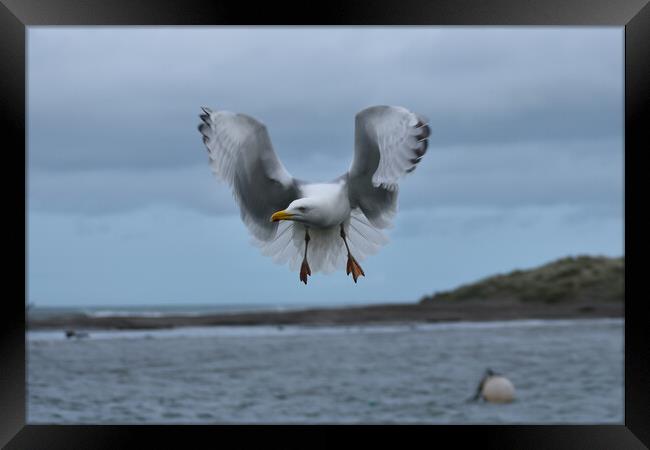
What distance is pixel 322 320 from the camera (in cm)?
1662

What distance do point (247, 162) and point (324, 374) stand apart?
1054 centimetres

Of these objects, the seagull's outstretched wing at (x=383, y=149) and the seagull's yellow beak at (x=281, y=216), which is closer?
the seagull's yellow beak at (x=281, y=216)

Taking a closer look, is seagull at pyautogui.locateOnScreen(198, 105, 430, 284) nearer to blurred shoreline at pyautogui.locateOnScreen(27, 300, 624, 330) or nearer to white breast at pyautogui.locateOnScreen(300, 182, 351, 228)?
white breast at pyautogui.locateOnScreen(300, 182, 351, 228)

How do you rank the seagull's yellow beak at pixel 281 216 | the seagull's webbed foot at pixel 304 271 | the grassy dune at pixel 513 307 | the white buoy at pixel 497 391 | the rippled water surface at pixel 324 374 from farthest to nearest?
the grassy dune at pixel 513 307 < the white buoy at pixel 497 391 < the rippled water surface at pixel 324 374 < the seagull's webbed foot at pixel 304 271 < the seagull's yellow beak at pixel 281 216

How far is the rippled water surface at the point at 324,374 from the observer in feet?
35.3

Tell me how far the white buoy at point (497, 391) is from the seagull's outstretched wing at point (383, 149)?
8843 mm

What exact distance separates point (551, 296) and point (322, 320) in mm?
A: 4186

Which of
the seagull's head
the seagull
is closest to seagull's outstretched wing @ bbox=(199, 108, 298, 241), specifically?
the seagull

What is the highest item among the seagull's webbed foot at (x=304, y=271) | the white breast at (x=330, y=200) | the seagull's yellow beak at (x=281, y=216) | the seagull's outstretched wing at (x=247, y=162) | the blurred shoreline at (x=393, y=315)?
the seagull's outstretched wing at (x=247, y=162)

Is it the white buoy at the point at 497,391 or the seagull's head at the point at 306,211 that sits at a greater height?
the seagull's head at the point at 306,211

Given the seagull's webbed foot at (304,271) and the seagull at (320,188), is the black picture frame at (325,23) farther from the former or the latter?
the seagull's webbed foot at (304,271)

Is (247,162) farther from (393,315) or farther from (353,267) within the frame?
(393,315)

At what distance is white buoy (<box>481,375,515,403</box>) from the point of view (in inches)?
434

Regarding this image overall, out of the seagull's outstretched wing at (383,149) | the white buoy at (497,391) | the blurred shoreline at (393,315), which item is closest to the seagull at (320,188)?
the seagull's outstretched wing at (383,149)
